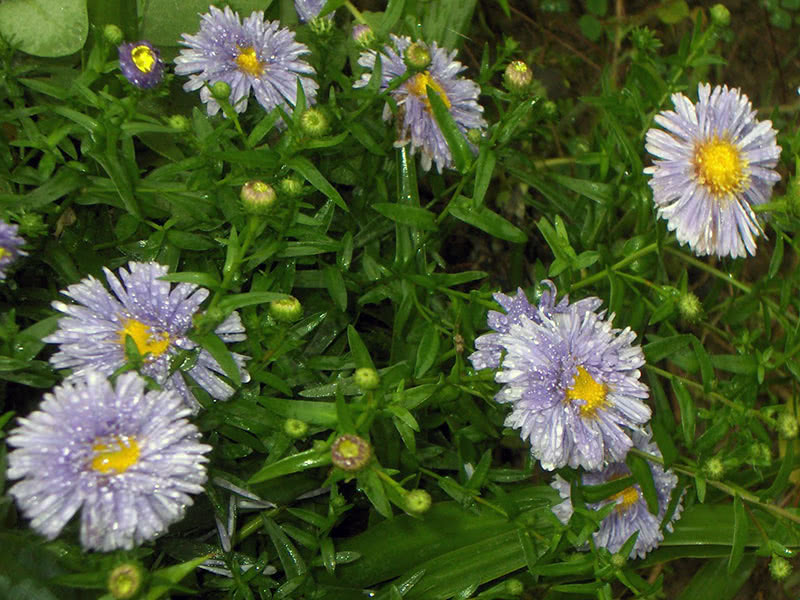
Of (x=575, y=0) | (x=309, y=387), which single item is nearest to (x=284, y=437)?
(x=309, y=387)

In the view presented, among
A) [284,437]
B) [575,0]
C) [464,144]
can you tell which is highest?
[575,0]

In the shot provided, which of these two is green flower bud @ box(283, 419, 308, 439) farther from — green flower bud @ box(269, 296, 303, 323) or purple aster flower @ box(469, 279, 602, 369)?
purple aster flower @ box(469, 279, 602, 369)

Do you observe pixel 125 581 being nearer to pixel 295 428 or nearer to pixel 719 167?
pixel 295 428

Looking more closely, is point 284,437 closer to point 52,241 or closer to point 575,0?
point 52,241

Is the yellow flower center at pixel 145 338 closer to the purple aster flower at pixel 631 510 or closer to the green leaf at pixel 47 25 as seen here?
the green leaf at pixel 47 25

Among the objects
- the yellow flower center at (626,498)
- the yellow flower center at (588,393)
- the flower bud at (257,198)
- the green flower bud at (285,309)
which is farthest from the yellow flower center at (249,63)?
the yellow flower center at (626,498)

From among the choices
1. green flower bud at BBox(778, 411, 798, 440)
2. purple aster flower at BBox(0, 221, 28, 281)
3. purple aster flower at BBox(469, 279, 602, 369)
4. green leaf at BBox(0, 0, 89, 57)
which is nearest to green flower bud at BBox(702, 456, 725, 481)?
green flower bud at BBox(778, 411, 798, 440)

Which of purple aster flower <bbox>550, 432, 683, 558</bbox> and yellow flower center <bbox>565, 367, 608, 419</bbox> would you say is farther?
purple aster flower <bbox>550, 432, 683, 558</bbox>
